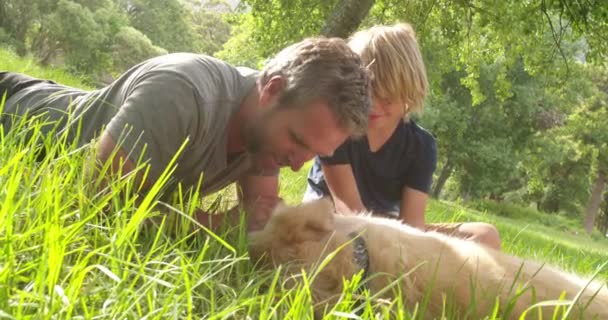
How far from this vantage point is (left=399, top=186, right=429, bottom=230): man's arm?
3.64 metres

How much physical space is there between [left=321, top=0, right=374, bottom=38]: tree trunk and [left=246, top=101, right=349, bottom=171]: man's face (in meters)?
5.93

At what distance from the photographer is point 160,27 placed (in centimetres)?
4675

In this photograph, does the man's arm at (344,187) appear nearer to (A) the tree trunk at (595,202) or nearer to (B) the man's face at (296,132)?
(B) the man's face at (296,132)

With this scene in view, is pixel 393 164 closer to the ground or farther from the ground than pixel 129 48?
farther from the ground

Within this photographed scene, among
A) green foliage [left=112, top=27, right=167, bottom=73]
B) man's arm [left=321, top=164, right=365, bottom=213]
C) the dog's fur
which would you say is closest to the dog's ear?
the dog's fur

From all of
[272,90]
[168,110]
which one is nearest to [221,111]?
[272,90]

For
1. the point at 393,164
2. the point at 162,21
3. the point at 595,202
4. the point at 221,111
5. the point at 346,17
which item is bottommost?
the point at 595,202

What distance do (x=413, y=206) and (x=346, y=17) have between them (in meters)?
5.17

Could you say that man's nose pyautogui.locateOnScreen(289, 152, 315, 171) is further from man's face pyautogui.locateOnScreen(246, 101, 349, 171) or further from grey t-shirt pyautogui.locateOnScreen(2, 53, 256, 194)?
grey t-shirt pyautogui.locateOnScreen(2, 53, 256, 194)

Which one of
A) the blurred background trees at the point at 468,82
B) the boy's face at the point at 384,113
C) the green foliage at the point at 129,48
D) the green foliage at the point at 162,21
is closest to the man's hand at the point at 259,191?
the boy's face at the point at 384,113

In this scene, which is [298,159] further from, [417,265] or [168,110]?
[417,265]

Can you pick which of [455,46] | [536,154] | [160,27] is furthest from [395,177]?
[160,27]

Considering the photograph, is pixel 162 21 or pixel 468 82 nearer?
pixel 468 82

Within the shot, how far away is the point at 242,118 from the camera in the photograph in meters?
2.78
